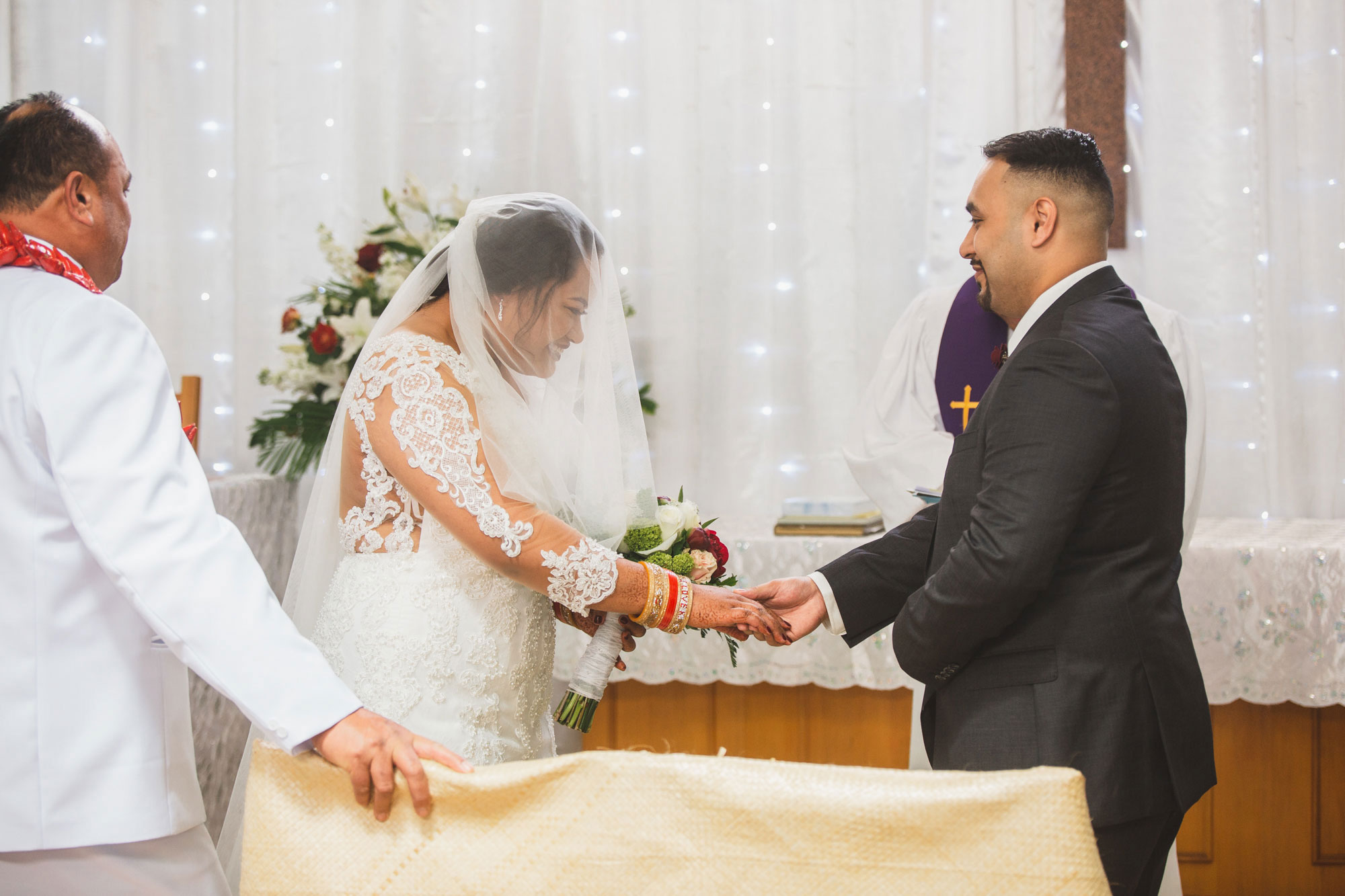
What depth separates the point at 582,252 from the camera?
2.20 meters

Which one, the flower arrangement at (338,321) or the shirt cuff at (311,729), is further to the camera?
the flower arrangement at (338,321)

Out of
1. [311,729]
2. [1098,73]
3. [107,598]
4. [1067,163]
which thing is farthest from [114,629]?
[1098,73]

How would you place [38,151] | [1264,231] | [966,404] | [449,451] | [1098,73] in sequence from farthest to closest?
[1098,73] → [1264,231] → [966,404] → [449,451] → [38,151]

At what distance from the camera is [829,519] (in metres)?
3.64

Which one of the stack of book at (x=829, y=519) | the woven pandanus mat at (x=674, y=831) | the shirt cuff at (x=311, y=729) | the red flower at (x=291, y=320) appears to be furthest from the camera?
the red flower at (x=291, y=320)

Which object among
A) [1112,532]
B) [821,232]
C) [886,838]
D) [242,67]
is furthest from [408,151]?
[886,838]

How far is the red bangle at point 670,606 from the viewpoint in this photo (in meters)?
2.14

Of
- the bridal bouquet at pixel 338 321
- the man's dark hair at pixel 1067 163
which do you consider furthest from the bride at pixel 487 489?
the bridal bouquet at pixel 338 321

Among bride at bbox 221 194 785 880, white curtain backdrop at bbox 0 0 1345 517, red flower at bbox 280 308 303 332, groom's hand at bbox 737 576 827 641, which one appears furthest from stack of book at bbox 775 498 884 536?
red flower at bbox 280 308 303 332

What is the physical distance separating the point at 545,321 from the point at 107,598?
1024mm

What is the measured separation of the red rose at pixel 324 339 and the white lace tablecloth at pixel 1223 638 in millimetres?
1393

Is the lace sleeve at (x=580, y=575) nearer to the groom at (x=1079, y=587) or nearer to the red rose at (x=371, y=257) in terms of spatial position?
the groom at (x=1079, y=587)

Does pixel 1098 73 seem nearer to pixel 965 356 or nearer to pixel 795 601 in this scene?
pixel 965 356

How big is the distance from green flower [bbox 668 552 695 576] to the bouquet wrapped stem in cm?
17
